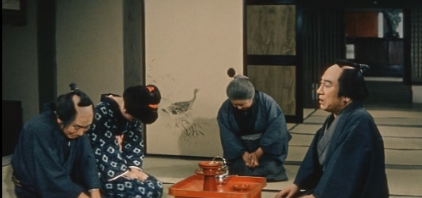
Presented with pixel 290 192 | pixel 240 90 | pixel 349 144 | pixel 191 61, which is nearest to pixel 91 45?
pixel 191 61

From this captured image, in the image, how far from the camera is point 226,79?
230 inches

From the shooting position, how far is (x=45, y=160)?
10.5 ft

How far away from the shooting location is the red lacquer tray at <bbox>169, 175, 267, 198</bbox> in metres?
3.50

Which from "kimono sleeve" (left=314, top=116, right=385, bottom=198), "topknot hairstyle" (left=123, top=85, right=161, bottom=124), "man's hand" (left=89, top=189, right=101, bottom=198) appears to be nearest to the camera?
"kimono sleeve" (left=314, top=116, right=385, bottom=198)

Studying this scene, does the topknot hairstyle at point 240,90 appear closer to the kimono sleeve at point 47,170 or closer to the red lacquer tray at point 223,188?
the red lacquer tray at point 223,188

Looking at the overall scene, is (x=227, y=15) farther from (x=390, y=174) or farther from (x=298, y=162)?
(x=390, y=174)

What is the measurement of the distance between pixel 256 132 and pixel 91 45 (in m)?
2.02

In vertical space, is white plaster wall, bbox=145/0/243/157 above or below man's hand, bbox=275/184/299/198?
above

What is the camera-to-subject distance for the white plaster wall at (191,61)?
19.1ft

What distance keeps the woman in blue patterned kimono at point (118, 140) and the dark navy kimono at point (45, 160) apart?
0.54 meters

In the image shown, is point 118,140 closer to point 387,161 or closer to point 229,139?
point 229,139

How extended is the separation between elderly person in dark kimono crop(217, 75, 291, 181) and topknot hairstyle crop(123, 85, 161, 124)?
1.25m

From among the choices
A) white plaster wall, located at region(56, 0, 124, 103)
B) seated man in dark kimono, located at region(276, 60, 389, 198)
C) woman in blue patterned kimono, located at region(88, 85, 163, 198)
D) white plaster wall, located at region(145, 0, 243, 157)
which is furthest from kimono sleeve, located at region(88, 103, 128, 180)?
white plaster wall, located at region(56, 0, 124, 103)

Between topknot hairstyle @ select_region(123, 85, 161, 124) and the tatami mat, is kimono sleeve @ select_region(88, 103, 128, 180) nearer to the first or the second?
topknot hairstyle @ select_region(123, 85, 161, 124)
